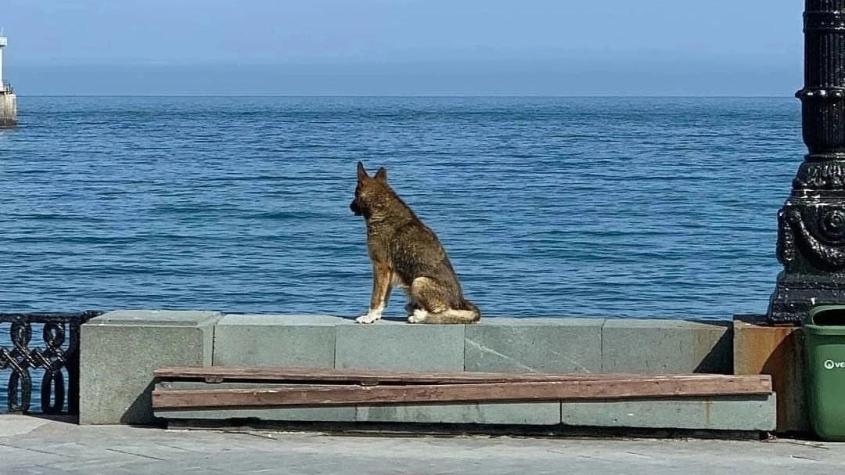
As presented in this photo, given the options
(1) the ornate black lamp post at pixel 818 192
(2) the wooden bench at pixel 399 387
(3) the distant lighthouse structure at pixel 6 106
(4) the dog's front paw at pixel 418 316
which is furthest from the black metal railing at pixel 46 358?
(3) the distant lighthouse structure at pixel 6 106

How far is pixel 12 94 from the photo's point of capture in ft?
433

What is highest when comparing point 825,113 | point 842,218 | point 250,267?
point 825,113

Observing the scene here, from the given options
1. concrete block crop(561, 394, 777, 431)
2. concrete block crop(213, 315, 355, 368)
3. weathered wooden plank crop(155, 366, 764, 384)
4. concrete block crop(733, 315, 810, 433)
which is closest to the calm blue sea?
concrete block crop(213, 315, 355, 368)

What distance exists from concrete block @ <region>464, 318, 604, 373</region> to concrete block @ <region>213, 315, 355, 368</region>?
0.89 metres

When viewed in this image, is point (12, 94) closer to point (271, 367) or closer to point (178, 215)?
point (178, 215)

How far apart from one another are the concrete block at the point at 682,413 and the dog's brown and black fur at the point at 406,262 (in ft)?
4.04

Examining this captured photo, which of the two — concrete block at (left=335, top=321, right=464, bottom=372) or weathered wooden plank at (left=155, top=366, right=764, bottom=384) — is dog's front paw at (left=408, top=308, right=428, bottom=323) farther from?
weathered wooden plank at (left=155, top=366, right=764, bottom=384)

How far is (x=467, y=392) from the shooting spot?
10.7 metres

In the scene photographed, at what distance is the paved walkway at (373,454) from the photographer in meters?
9.78

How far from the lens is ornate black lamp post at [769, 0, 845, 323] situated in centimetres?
1062

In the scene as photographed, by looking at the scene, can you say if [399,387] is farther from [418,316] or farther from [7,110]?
[7,110]

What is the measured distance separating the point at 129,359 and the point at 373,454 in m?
2.02

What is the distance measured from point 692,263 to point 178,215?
19348mm

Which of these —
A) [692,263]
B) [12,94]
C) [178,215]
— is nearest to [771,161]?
[178,215]
